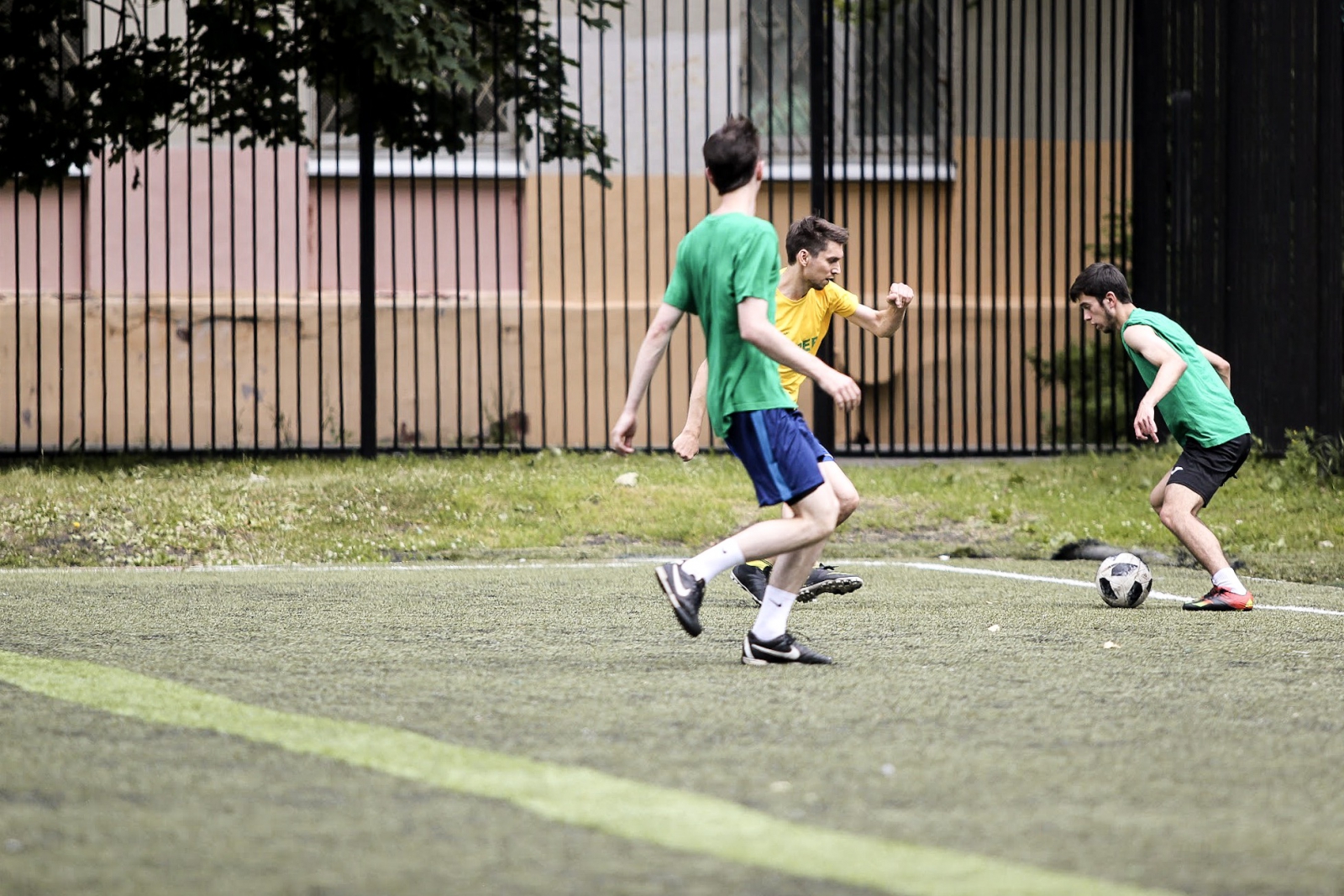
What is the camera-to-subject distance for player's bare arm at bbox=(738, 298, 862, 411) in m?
4.61

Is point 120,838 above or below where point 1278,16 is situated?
below

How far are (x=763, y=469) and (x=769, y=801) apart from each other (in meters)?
1.81

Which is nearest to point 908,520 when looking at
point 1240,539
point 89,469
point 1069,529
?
point 1069,529

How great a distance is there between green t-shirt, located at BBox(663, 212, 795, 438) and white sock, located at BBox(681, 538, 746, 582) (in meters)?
0.35

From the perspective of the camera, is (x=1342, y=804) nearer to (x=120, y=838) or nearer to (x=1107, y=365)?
(x=120, y=838)

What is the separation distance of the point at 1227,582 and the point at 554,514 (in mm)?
4315

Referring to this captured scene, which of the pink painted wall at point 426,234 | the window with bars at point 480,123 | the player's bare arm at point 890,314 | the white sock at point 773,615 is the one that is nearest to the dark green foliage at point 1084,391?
the pink painted wall at point 426,234

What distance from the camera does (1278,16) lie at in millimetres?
11266

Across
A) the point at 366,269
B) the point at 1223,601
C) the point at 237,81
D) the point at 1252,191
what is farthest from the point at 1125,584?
the point at 237,81

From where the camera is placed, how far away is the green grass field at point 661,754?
2764 millimetres

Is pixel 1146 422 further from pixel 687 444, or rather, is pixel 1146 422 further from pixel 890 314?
pixel 687 444

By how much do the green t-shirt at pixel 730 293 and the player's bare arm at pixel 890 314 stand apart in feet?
3.46

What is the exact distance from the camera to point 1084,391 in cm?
1287

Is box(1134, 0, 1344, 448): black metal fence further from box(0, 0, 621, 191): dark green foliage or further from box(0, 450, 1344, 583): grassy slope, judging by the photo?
box(0, 0, 621, 191): dark green foliage
